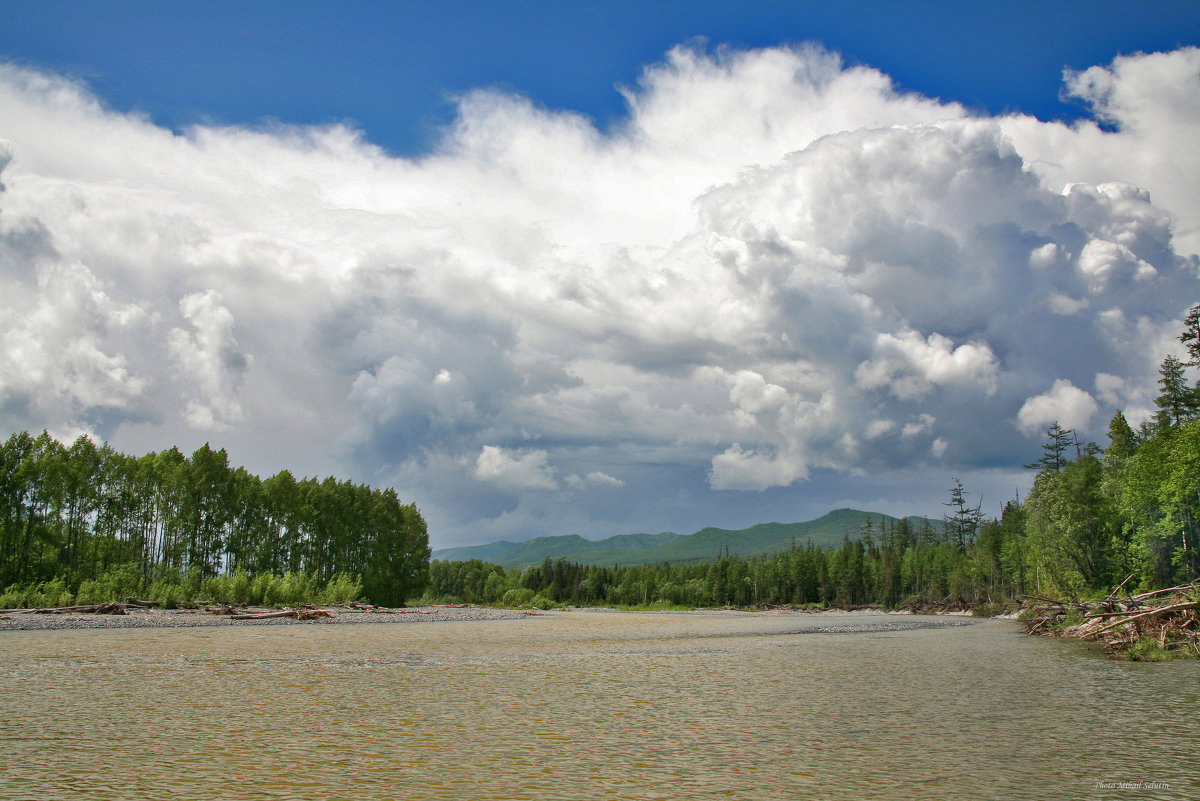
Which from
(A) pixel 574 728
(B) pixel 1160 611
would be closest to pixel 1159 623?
(B) pixel 1160 611

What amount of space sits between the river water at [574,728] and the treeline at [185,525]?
4129 cm

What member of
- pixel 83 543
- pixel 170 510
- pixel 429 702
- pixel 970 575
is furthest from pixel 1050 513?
pixel 83 543

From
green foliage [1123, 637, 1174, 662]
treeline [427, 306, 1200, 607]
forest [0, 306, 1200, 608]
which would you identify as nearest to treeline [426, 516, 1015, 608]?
treeline [427, 306, 1200, 607]

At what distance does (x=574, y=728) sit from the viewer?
1295 cm

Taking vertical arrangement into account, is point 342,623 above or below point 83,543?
below

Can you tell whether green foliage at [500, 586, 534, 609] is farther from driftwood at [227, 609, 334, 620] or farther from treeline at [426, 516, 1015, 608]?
driftwood at [227, 609, 334, 620]

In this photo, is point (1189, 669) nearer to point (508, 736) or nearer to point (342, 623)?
point (508, 736)

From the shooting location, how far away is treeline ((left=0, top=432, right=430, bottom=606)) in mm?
57562

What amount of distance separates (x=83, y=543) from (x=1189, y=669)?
7747 centimetres

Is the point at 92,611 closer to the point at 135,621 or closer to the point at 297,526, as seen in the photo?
the point at 135,621

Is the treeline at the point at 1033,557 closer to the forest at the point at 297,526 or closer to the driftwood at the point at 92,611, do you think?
the forest at the point at 297,526

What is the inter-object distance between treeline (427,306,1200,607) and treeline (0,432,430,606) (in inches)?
1412

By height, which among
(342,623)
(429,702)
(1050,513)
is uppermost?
(1050,513)

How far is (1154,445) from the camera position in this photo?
5278cm
